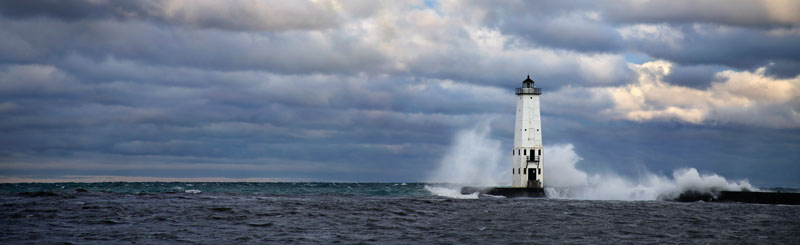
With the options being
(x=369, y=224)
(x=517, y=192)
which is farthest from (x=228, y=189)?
(x=369, y=224)

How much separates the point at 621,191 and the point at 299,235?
163 feet

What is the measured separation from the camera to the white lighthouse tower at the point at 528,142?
6181cm

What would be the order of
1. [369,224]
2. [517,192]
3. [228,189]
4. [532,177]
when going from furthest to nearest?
[228,189], [532,177], [517,192], [369,224]

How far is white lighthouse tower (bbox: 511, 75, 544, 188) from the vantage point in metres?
61.8

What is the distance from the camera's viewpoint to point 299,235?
1070 inches

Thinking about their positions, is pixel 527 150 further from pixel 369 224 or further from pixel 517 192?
pixel 369 224

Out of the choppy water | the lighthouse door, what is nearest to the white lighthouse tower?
the lighthouse door

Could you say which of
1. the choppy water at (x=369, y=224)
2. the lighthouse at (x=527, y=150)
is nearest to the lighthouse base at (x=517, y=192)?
the lighthouse at (x=527, y=150)

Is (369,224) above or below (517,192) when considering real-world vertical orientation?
below

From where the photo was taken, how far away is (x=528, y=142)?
2431 inches

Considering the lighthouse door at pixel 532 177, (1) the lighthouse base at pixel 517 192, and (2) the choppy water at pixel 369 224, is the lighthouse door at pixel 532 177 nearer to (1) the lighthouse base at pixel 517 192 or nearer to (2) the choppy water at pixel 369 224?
(1) the lighthouse base at pixel 517 192

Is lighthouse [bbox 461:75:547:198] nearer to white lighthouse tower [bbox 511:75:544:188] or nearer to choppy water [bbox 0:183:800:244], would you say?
white lighthouse tower [bbox 511:75:544:188]

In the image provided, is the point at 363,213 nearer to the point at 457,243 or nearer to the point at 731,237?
the point at 457,243

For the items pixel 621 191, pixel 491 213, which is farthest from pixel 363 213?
pixel 621 191
